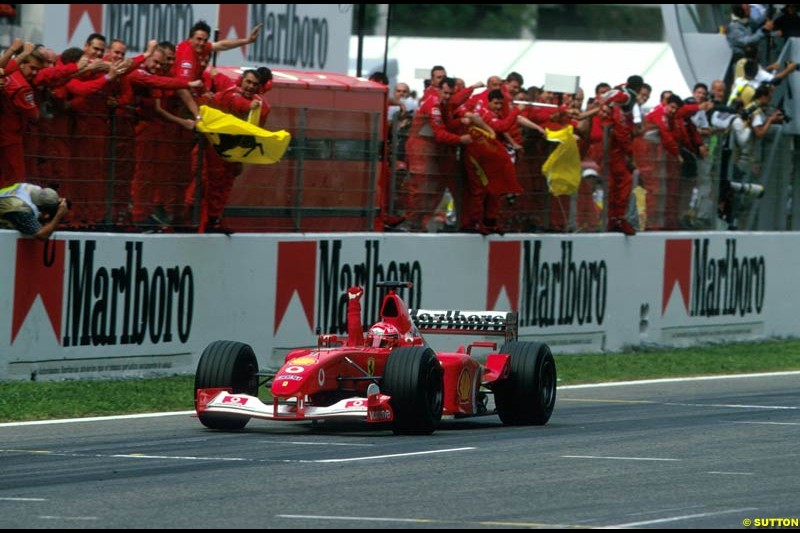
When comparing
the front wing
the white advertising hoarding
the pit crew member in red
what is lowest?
the front wing

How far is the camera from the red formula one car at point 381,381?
11.2 metres

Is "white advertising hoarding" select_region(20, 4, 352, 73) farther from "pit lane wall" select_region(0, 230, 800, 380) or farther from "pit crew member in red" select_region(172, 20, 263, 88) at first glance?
"pit lane wall" select_region(0, 230, 800, 380)

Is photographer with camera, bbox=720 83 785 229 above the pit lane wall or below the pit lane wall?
above

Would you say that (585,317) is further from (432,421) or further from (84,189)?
(432,421)

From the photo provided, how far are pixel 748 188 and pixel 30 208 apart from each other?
Result: 39.5ft

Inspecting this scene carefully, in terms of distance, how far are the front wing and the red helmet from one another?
718 mm

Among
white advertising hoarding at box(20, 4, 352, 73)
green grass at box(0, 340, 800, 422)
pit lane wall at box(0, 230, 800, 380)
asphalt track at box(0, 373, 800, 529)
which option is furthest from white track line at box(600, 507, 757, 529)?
white advertising hoarding at box(20, 4, 352, 73)

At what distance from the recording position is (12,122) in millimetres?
13734

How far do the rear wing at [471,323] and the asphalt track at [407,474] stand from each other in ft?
2.33

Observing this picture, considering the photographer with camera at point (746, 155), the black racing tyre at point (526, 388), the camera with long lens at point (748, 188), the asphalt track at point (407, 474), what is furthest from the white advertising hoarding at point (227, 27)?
the asphalt track at point (407, 474)

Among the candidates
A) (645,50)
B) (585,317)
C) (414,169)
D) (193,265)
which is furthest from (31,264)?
(645,50)

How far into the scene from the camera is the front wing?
11.2 metres

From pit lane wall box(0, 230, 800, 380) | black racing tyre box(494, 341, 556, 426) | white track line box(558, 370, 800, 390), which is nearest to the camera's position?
black racing tyre box(494, 341, 556, 426)

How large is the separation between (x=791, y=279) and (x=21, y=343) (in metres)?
12.5
